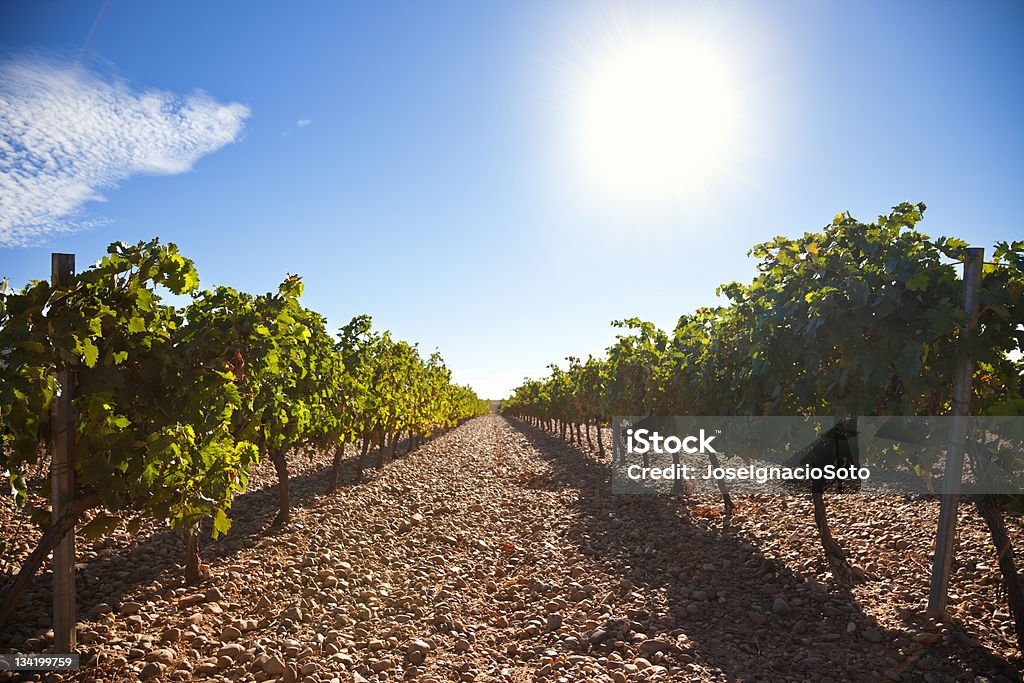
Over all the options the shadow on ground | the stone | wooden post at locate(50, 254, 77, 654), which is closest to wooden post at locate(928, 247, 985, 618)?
the shadow on ground

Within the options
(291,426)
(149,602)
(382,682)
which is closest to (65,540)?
(149,602)

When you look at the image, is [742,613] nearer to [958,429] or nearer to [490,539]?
[958,429]

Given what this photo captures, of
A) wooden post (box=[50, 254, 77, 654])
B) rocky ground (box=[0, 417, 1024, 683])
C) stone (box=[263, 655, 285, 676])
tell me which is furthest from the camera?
rocky ground (box=[0, 417, 1024, 683])

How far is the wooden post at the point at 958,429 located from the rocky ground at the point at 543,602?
601 mm

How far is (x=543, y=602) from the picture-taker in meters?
7.13

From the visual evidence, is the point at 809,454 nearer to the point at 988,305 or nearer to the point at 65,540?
the point at 988,305

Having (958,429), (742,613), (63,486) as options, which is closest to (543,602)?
(742,613)

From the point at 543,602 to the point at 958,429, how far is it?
4942 millimetres

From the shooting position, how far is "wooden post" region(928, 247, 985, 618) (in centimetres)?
513

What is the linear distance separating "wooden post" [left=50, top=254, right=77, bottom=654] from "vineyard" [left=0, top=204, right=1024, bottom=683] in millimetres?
28

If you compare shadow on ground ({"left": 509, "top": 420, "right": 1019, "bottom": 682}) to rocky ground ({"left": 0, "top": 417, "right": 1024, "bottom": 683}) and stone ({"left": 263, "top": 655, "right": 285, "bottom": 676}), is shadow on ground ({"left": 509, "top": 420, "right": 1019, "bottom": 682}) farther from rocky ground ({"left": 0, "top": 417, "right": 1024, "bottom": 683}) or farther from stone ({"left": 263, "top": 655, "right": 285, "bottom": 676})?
stone ({"left": 263, "top": 655, "right": 285, "bottom": 676})

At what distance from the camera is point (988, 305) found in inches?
196

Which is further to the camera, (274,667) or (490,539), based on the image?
(490,539)

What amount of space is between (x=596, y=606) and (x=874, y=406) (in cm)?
392
